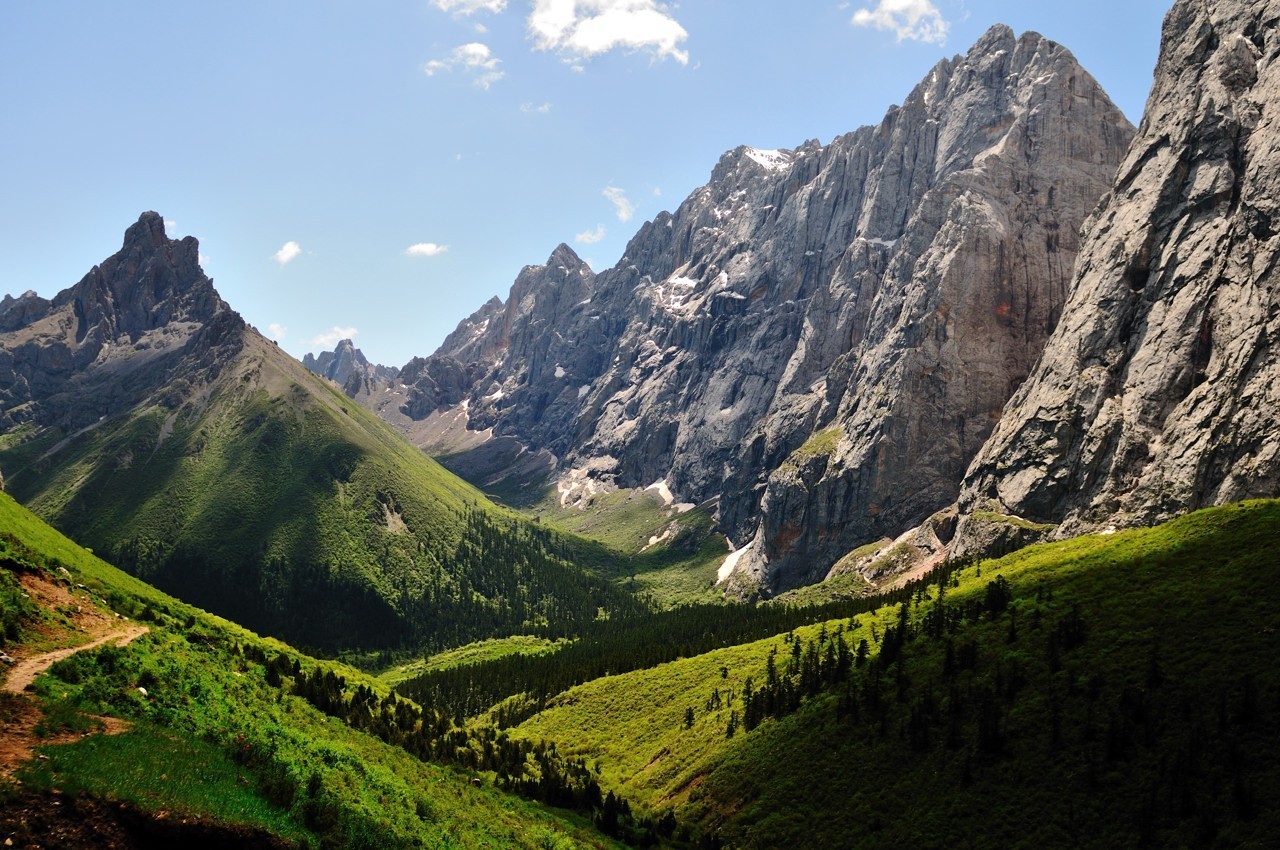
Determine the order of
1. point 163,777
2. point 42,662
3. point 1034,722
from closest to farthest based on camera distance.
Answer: point 163,777
point 42,662
point 1034,722

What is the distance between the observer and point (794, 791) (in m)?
71.9

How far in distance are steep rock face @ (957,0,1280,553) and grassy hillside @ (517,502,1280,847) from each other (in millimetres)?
64442

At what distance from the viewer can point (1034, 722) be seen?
2544 inches

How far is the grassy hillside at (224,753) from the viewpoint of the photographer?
28328 mm

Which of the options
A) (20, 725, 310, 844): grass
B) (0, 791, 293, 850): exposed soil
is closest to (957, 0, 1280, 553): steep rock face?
(20, 725, 310, 844): grass

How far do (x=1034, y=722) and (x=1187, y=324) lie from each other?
139 m

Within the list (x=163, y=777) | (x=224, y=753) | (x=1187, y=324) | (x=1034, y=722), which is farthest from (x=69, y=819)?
(x=1187, y=324)

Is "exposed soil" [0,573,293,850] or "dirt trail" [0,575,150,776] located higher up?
"dirt trail" [0,575,150,776]

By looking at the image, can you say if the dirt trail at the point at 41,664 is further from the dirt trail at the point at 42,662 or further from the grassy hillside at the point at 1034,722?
the grassy hillside at the point at 1034,722

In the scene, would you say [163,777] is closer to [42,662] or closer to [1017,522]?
[42,662]

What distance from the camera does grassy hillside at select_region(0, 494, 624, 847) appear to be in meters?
28.3

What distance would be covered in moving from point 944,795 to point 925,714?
1039 cm

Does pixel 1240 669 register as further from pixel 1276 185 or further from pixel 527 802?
pixel 1276 185

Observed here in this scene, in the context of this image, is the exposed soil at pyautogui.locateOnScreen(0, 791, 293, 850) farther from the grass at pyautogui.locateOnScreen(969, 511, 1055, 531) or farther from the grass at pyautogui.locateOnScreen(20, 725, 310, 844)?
the grass at pyautogui.locateOnScreen(969, 511, 1055, 531)
